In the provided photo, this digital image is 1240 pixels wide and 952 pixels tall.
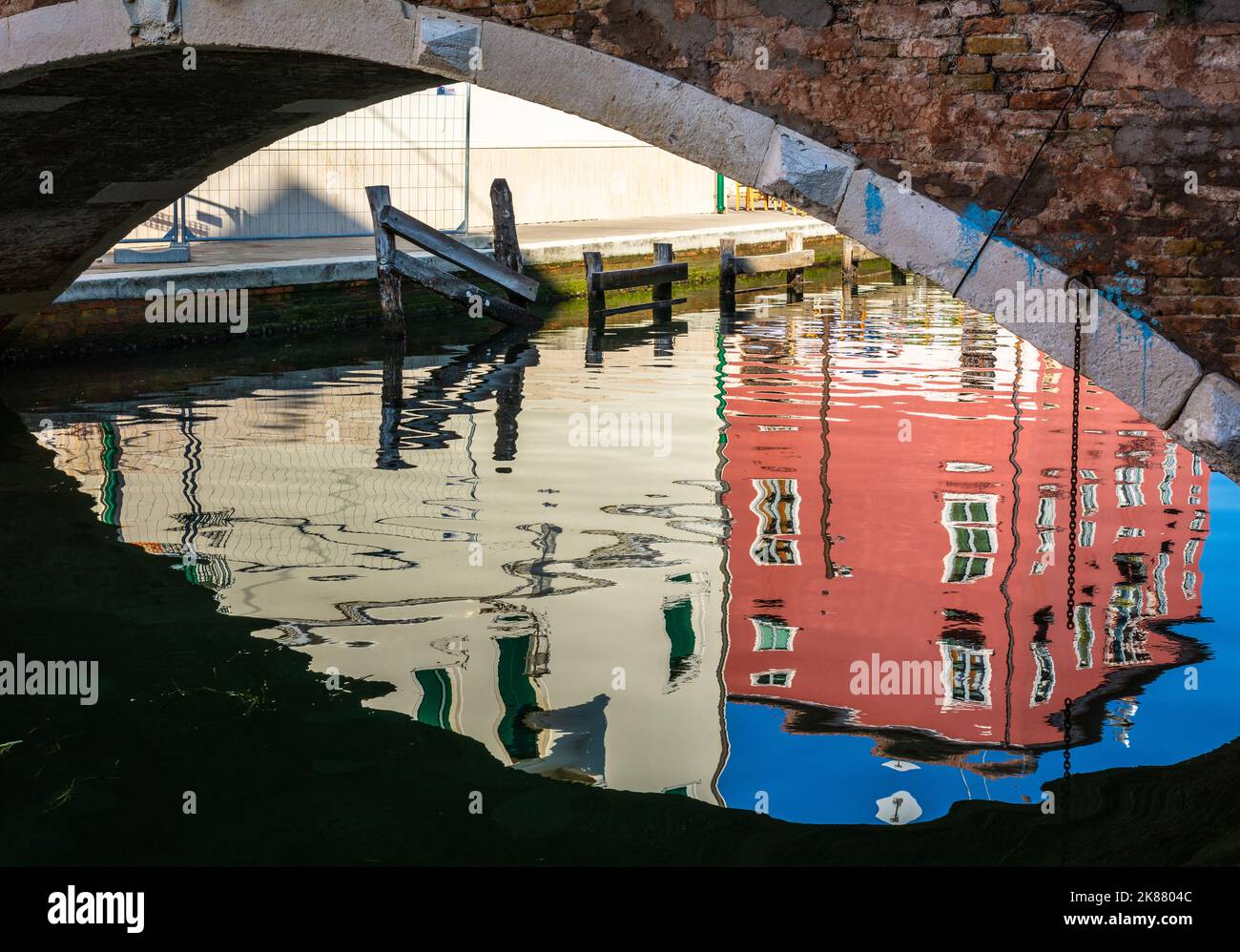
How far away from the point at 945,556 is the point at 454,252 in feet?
19.7

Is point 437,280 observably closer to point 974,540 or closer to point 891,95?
point 974,540

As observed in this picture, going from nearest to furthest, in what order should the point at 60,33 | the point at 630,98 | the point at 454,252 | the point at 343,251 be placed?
1. the point at 630,98
2. the point at 60,33
3. the point at 454,252
4. the point at 343,251

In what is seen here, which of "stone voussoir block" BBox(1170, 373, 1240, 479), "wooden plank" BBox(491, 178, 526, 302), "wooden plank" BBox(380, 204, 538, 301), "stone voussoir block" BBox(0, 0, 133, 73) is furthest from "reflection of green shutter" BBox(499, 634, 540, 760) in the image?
"wooden plank" BBox(491, 178, 526, 302)

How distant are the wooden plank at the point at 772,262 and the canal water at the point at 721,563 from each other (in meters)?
4.05

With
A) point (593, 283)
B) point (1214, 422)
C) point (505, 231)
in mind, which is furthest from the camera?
point (593, 283)

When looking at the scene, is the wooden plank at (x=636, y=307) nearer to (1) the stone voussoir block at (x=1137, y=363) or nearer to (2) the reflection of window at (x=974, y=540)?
(2) the reflection of window at (x=974, y=540)

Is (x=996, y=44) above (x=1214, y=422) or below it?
above

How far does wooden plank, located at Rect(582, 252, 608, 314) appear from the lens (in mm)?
12188

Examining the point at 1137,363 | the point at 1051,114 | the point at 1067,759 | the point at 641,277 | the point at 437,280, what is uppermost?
the point at 1051,114

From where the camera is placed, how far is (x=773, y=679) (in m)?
4.50

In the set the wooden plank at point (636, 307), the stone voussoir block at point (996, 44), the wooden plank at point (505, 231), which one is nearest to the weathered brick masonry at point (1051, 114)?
the stone voussoir block at point (996, 44)

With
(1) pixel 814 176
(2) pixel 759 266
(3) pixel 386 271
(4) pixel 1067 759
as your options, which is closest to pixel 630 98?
(1) pixel 814 176
